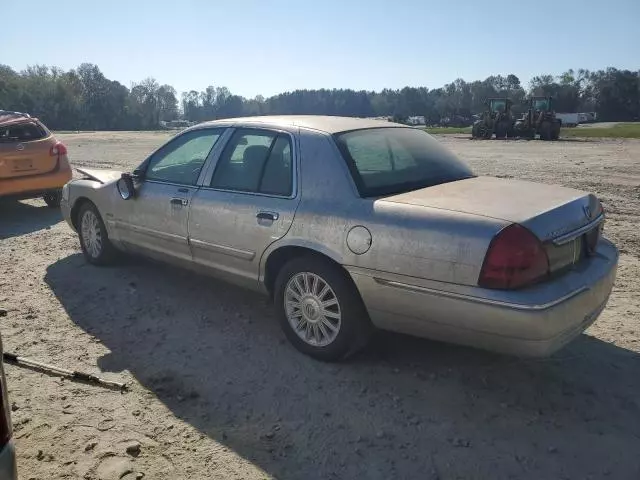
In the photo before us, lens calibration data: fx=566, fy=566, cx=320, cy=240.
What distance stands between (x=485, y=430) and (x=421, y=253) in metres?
1.00

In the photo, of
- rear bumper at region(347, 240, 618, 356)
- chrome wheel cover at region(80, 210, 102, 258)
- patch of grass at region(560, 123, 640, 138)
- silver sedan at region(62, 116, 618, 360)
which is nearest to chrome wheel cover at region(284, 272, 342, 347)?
silver sedan at region(62, 116, 618, 360)

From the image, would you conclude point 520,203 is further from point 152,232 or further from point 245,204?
point 152,232

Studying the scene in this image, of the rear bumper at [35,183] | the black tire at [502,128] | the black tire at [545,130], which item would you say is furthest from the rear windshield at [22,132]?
the black tire at [502,128]

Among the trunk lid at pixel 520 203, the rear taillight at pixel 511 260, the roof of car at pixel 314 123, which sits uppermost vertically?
the roof of car at pixel 314 123

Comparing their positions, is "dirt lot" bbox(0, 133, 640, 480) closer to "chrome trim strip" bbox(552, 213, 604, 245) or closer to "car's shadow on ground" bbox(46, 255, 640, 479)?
"car's shadow on ground" bbox(46, 255, 640, 479)

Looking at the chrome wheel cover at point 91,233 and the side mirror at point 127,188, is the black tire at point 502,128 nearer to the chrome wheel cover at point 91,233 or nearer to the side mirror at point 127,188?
the chrome wheel cover at point 91,233

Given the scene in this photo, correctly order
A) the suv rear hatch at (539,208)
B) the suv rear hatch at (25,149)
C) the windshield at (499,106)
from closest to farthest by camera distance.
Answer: the suv rear hatch at (539,208)
the suv rear hatch at (25,149)
the windshield at (499,106)

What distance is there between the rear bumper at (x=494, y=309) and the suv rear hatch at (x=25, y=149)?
6.89m

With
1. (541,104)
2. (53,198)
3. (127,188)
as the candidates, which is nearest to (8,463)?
(127,188)

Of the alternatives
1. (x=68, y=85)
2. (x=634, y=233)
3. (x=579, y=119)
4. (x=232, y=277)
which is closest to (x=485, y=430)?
(x=232, y=277)

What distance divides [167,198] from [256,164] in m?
1.00

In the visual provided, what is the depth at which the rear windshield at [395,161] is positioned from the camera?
370 cm

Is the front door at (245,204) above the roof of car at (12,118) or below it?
below

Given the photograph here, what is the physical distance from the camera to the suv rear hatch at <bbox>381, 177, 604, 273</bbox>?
3.09 meters
